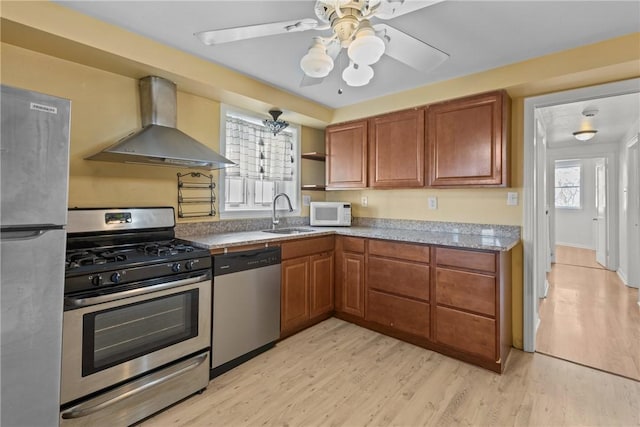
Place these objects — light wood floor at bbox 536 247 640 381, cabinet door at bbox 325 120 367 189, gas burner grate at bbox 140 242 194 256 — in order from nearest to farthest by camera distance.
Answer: gas burner grate at bbox 140 242 194 256 < light wood floor at bbox 536 247 640 381 < cabinet door at bbox 325 120 367 189

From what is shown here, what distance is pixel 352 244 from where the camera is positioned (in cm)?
304

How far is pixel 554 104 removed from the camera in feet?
8.05

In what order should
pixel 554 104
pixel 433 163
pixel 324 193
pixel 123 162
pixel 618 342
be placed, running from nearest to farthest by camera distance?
pixel 123 162 < pixel 554 104 < pixel 618 342 < pixel 433 163 < pixel 324 193

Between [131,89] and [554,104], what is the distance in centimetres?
332

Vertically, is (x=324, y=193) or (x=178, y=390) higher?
(x=324, y=193)

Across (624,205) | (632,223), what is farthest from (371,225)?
(624,205)

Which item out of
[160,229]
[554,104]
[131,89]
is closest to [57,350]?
[160,229]

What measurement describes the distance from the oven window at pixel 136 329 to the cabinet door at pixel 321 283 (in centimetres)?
120

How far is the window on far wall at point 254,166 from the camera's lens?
3.00 meters

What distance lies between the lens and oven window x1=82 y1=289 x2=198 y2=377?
62.4 inches

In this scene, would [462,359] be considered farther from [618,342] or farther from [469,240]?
[618,342]

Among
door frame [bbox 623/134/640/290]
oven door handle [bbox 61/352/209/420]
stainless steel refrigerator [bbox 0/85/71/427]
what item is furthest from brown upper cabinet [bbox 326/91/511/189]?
door frame [bbox 623/134/640/290]

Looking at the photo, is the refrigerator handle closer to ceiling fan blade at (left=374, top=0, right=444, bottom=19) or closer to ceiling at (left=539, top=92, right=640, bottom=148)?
ceiling fan blade at (left=374, top=0, right=444, bottom=19)

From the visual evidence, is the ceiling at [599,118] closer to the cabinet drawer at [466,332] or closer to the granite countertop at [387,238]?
the granite countertop at [387,238]
